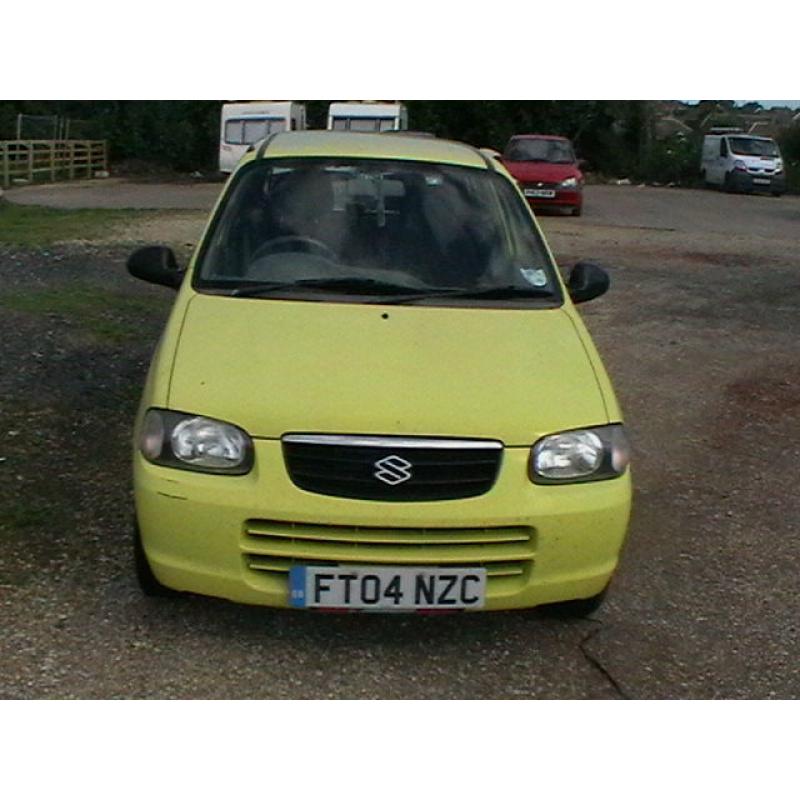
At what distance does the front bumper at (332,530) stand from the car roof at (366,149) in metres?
2.00

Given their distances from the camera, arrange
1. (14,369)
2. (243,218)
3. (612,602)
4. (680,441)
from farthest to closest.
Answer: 1. (14,369)
2. (680,441)
3. (243,218)
4. (612,602)

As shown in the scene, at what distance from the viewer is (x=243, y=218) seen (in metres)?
4.50

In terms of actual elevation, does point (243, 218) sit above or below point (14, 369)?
above

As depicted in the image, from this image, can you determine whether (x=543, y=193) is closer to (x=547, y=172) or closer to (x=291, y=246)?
(x=547, y=172)

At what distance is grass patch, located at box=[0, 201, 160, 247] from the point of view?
13911 millimetres

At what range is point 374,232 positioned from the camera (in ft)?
14.7

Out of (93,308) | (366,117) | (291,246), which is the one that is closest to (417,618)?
(291,246)

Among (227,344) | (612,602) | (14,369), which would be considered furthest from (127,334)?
(612,602)

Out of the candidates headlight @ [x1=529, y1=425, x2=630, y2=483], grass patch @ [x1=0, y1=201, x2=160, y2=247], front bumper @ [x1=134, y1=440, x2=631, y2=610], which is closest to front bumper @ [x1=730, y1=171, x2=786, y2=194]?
grass patch @ [x1=0, y1=201, x2=160, y2=247]

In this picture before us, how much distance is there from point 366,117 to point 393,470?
77.2 ft

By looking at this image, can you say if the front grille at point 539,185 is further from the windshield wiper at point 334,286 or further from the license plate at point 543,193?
the windshield wiper at point 334,286

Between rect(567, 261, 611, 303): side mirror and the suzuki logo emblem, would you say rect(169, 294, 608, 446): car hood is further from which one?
rect(567, 261, 611, 303): side mirror
